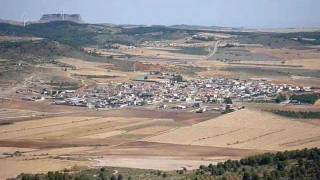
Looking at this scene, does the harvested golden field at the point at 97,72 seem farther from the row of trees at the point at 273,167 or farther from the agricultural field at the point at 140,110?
the row of trees at the point at 273,167

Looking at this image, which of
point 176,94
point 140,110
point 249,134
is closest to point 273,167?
point 249,134

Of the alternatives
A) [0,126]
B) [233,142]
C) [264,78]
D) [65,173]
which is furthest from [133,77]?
[65,173]

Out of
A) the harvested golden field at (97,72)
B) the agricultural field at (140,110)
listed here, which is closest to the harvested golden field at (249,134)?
the agricultural field at (140,110)

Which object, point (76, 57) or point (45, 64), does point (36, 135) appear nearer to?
point (45, 64)

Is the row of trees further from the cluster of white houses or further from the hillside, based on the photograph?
the cluster of white houses

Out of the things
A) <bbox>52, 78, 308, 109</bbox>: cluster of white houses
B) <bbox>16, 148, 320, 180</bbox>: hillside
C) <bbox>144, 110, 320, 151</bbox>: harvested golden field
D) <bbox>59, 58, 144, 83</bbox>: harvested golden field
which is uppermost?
<bbox>16, 148, 320, 180</bbox>: hillside

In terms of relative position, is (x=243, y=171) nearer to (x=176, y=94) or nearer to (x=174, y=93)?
(x=176, y=94)

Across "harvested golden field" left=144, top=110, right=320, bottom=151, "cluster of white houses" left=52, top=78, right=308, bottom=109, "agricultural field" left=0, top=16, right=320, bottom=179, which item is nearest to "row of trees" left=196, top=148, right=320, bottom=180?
"agricultural field" left=0, top=16, right=320, bottom=179

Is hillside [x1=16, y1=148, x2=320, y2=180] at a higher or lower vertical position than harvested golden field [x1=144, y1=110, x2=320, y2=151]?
higher
